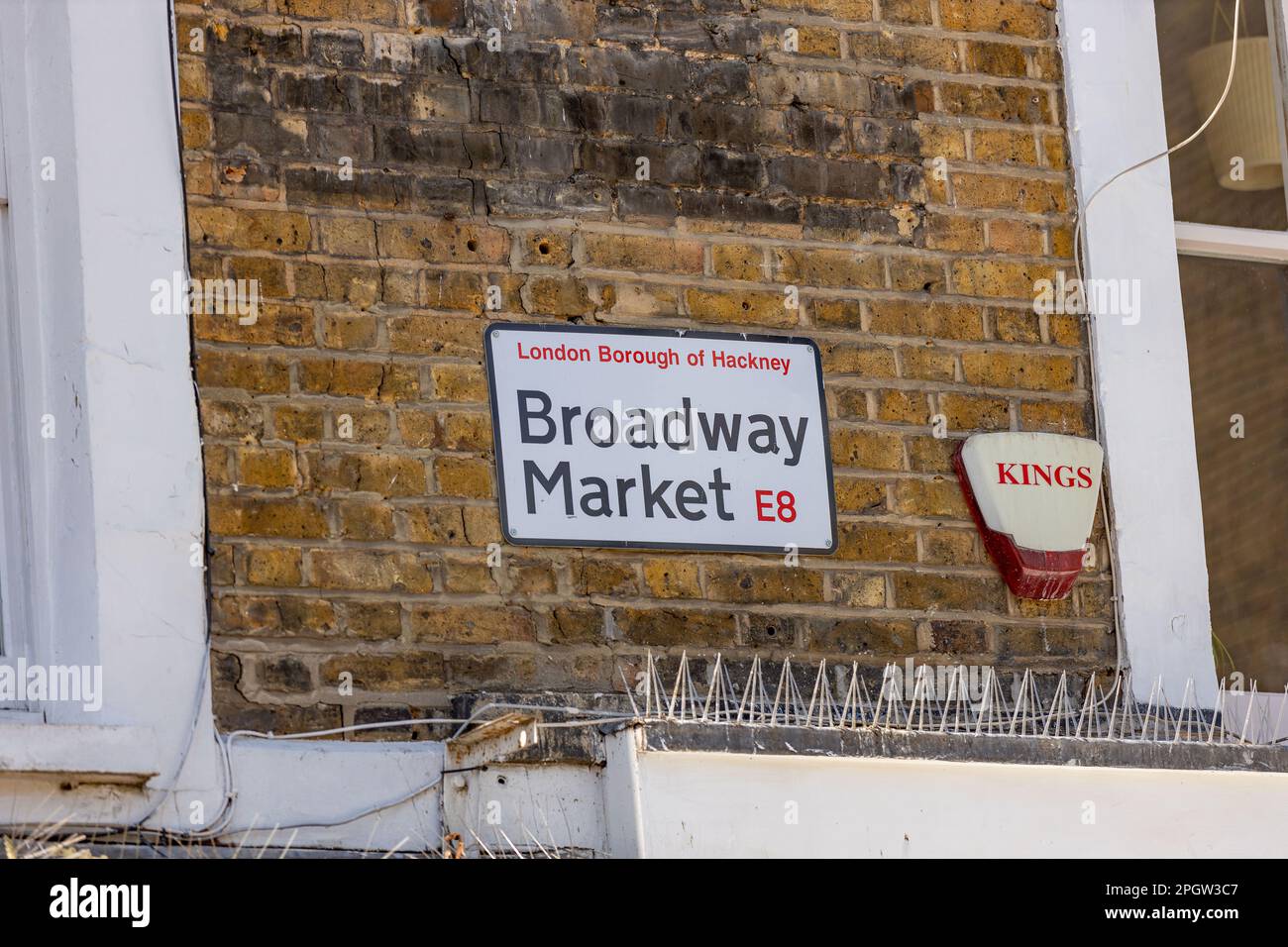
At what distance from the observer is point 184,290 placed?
439 centimetres

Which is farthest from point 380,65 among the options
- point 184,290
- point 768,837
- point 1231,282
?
point 1231,282

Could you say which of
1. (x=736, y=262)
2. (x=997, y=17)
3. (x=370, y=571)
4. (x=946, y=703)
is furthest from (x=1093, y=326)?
(x=370, y=571)

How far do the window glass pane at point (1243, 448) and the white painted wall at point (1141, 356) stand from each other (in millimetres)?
189

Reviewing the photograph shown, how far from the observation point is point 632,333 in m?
4.68

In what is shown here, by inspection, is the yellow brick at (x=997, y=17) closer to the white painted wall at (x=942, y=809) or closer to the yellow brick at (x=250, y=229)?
the yellow brick at (x=250, y=229)

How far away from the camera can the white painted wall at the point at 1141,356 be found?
496 centimetres

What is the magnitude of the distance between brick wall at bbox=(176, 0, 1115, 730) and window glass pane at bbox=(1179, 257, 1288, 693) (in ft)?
1.46

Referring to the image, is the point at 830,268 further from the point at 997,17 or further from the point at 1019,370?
the point at 997,17

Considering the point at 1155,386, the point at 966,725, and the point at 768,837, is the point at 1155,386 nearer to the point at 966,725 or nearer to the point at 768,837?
the point at 966,725

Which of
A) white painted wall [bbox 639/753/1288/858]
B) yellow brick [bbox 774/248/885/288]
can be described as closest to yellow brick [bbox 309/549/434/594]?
white painted wall [bbox 639/753/1288/858]

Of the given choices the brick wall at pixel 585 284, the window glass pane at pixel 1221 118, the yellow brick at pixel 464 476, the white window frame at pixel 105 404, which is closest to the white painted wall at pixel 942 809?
the brick wall at pixel 585 284

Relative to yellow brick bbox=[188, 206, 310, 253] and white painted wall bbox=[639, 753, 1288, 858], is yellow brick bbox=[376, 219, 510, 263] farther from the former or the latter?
white painted wall bbox=[639, 753, 1288, 858]
